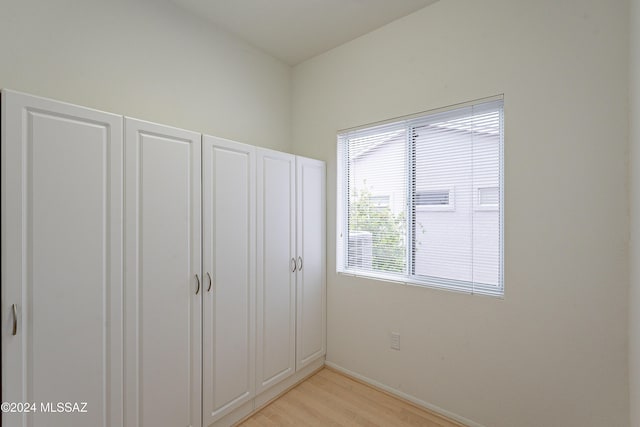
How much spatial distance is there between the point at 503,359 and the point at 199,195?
7.05ft

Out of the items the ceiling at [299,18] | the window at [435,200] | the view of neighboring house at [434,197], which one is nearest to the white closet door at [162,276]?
the ceiling at [299,18]

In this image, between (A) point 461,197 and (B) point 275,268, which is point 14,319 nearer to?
(B) point 275,268

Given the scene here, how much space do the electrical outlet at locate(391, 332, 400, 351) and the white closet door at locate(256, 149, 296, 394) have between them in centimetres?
80

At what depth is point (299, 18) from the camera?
7.36 ft

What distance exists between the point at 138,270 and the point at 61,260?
315mm

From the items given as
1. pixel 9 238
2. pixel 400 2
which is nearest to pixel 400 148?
pixel 400 2

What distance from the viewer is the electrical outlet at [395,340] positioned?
2244mm

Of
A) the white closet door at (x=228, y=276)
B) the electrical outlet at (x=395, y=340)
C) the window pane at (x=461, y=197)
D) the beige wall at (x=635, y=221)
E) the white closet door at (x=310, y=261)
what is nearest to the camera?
the beige wall at (x=635, y=221)

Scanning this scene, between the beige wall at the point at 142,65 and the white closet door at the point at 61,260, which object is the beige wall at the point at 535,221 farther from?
the white closet door at the point at 61,260

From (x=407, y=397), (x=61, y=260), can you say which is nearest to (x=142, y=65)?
(x=61, y=260)

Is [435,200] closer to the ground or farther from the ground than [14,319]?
farther from the ground

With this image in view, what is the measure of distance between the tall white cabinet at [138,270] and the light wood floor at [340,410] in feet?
0.45

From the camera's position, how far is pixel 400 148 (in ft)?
7.55

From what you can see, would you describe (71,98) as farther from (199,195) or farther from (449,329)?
(449,329)
